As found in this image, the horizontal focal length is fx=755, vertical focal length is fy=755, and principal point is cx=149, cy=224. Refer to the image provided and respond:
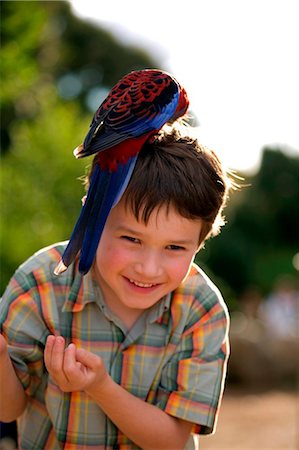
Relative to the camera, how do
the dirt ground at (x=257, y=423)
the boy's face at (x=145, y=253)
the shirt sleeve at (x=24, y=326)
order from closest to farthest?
1. the boy's face at (x=145, y=253)
2. the shirt sleeve at (x=24, y=326)
3. the dirt ground at (x=257, y=423)

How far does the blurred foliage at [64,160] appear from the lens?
16.0ft

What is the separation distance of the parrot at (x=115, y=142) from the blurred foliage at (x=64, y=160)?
2.85 m

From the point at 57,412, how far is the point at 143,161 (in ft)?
2.06

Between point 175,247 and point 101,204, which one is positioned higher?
point 101,204

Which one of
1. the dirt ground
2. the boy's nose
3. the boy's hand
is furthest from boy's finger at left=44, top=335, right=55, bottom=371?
the dirt ground

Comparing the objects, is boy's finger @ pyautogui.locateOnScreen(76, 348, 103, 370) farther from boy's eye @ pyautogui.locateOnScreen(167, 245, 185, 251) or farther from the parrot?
boy's eye @ pyautogui.locateOnScreen(167, 245, 185, 251)

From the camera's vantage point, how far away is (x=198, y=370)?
5.84ft

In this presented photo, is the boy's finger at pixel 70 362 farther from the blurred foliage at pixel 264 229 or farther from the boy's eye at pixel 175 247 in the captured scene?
the blurred foliage at pixel 264 229

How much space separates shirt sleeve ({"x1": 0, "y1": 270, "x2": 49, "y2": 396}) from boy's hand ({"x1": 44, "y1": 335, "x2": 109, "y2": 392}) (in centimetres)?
20

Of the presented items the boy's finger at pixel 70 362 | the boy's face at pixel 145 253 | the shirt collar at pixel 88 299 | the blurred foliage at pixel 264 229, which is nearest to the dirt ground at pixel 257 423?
the blurred foliage at pixel 264 229

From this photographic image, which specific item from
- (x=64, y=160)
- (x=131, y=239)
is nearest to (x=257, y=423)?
(x=64, y=160)

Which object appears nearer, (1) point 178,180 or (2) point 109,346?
(1) point 178,180

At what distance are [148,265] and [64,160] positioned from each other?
13.1 ft

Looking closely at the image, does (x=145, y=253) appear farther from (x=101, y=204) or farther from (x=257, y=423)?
(x=257, y=423)
